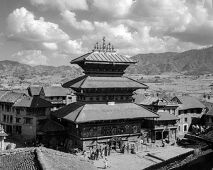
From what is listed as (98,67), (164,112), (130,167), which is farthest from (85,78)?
(164,112)

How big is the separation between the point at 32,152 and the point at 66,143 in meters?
25.7

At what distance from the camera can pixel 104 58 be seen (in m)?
42.8

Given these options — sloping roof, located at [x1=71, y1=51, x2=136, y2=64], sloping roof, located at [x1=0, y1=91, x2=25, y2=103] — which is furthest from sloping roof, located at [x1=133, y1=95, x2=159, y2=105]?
sloping roof, located at [x1=0, y1=91, x2=25, y2=103]

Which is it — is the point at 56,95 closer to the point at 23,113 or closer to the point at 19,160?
the point at 23,113

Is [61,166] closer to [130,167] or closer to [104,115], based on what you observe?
[130,167]

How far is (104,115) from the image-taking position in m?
40.3

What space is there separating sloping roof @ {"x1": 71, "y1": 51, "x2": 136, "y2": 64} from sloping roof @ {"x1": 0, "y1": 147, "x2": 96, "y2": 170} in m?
23.9

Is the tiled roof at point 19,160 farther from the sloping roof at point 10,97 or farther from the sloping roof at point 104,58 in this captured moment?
the sloping roof at point 10,97

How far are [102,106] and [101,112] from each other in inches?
57.1

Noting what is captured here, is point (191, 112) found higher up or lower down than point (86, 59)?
lower down

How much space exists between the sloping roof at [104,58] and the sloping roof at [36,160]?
2393 cm

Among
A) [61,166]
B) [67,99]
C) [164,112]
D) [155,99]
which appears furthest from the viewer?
[67,99]

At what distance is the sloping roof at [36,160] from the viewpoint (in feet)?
52.6

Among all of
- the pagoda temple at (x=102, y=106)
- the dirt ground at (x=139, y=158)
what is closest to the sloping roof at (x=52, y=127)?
the pagoda temple at (x=102, y=106)
